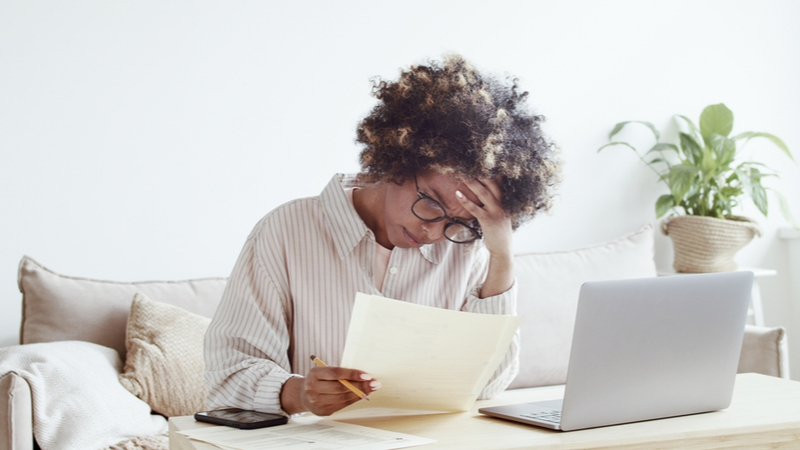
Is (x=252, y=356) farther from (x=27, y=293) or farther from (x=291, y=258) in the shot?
(x=27, y=293)

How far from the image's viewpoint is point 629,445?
33.7 inches

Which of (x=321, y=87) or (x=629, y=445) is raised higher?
(x=321, y=87)

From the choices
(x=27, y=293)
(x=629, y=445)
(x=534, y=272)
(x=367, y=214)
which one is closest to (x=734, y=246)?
(x=534, y=272)

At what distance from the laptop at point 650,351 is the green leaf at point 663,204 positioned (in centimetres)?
185

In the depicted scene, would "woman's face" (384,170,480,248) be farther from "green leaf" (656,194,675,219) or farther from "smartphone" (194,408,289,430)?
"green leaf" (656,194,675,219)

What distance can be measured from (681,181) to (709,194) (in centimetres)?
17

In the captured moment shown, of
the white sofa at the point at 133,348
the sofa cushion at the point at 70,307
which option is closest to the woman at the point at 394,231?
the white sofa at the point at 133,348

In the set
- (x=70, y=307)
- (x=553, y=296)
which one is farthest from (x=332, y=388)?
(x=553, y=296)

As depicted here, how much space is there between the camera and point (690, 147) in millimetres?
2766

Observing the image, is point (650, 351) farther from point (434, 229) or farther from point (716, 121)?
point (716, 121)

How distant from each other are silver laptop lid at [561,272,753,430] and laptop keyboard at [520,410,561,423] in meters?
0.05

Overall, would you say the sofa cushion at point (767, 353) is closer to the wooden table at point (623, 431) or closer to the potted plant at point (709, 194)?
the potted plant at point (709, 194)

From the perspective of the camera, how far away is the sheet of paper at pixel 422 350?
86 cm

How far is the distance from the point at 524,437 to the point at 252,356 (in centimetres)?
43
